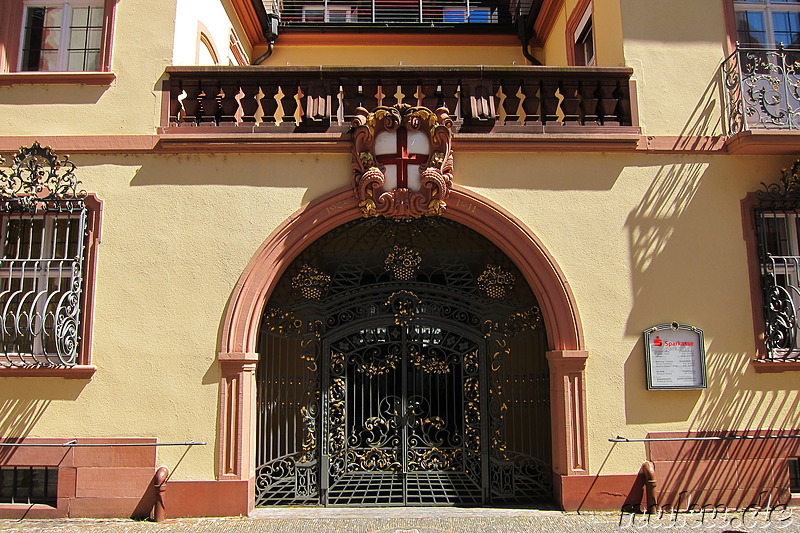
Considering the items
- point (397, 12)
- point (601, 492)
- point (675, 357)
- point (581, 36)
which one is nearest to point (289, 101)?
point (581, 36)

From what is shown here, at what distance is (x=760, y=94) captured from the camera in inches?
296

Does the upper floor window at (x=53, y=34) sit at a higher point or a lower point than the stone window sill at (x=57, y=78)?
higher

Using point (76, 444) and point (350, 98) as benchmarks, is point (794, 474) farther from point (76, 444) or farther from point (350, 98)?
point (76, 444)

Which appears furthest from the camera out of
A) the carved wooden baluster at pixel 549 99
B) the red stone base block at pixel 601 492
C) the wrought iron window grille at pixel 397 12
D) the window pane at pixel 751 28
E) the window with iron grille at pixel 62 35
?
the wrought iron window grille at pixel 397 12

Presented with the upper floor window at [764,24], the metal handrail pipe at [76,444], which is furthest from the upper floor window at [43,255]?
the upper floor window at [764,24]

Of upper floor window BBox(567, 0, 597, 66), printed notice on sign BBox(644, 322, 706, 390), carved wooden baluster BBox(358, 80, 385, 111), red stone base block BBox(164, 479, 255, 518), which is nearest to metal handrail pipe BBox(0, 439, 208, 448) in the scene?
red stone base block BBox(164, 479, 255, 518)

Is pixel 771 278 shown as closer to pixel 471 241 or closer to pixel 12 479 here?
pixel 471 241

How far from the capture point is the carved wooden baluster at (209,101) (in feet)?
24.9

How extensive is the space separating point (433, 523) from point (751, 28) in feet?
23.0

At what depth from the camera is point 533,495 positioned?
7492 millimetres

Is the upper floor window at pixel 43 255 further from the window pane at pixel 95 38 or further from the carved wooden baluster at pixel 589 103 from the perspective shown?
the carved wooden baluster at pixel 589 103

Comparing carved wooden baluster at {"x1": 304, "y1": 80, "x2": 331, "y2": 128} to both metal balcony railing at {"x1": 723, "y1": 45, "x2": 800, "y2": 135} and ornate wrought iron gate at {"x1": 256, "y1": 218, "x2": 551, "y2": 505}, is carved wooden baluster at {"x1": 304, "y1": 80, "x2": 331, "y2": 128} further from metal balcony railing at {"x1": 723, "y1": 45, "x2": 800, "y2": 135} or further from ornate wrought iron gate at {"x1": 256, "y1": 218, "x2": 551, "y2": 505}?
metal balcony railing at {"x1": 723, "y1": 45, "x2": 800, "y2": 135}

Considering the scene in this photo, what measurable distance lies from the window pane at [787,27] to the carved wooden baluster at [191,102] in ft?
23.2

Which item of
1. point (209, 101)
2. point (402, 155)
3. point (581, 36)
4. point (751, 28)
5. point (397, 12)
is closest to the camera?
point (402, 155)
